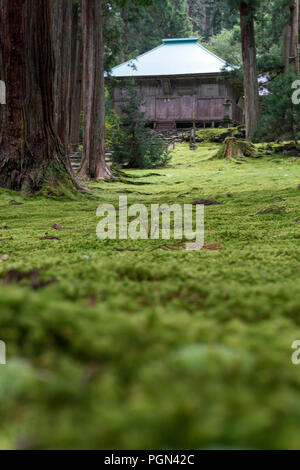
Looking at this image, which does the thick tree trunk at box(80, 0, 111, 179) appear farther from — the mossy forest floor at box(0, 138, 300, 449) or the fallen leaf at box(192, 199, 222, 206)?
the mossy forest floor at box(0, 138, 300, 449)

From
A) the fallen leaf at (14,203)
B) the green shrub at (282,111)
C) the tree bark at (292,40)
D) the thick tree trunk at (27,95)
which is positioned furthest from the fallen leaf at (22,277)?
the tree bark at (292,40)

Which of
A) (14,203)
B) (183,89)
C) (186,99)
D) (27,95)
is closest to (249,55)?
(186,99)

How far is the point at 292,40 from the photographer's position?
17969 millimetres

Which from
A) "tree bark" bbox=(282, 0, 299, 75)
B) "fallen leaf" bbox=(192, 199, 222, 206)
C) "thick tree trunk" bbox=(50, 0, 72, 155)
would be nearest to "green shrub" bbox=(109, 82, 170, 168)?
"tree bark" bbox=(282, 0, 299, 75)

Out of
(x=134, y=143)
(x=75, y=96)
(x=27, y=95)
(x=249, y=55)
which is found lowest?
(x=27, y=95)

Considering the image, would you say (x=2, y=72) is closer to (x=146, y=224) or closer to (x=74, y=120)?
(x=146, y=224)

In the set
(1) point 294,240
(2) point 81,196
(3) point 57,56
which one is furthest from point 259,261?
(3) point 57,56

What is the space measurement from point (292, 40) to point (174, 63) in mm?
12492

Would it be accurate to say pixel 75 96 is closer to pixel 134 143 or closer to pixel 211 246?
pixel 134 143

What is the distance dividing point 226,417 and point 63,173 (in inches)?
235

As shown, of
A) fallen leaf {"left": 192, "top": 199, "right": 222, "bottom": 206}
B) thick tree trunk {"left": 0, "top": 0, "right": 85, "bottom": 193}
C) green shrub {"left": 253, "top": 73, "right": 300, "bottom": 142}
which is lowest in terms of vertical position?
fallen leaf {"left": 192, "top": 199, "right": 222, "bottom": 206}

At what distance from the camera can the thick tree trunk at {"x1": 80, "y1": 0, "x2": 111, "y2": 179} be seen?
36.3ft

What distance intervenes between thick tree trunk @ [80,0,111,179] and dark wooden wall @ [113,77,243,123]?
15.8 m

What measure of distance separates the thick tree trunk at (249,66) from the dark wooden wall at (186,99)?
9701 millimetres
